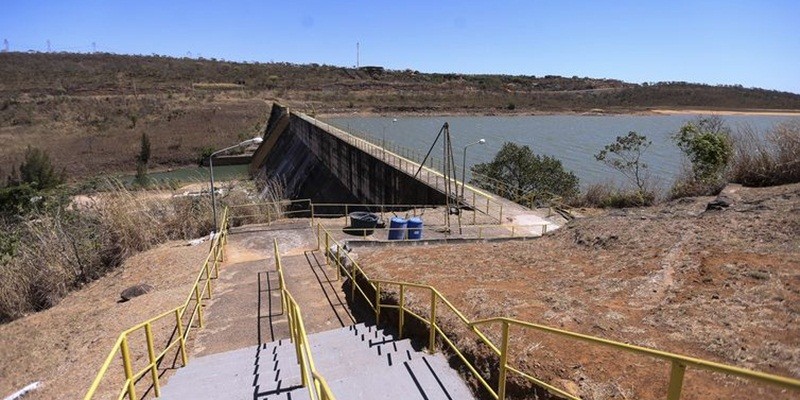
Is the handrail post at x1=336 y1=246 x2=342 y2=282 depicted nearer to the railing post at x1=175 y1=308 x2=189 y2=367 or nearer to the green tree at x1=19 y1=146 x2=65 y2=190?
the railing post at x1=175 y1=308 x2=189 y2=367

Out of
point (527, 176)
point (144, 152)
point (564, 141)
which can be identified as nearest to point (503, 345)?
point (527, 176)

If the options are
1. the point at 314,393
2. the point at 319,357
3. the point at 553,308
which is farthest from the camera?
the point at 553,308

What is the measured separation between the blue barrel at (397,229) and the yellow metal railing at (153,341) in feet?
18.1

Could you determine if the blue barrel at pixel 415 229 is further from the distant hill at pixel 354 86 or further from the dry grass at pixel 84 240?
the distant hill at pixel 354 86

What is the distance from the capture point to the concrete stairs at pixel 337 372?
555 cm

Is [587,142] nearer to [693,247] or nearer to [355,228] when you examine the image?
[355,228]

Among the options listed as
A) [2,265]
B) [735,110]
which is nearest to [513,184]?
[2,265]

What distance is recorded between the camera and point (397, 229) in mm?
16547

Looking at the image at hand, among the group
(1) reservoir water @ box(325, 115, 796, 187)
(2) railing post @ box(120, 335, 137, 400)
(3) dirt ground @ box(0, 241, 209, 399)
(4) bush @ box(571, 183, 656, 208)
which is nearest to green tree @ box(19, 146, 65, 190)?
(1) reservoir water @ box(325, 115, 796, 187)

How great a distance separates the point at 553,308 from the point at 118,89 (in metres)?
102

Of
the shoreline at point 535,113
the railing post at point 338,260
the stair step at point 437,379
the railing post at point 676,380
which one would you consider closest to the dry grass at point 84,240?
the railing post at point 338,260

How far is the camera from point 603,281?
918 cm

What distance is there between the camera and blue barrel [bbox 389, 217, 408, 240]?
16.6 metres

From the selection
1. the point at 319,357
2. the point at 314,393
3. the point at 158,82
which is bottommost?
the point at 319,357
